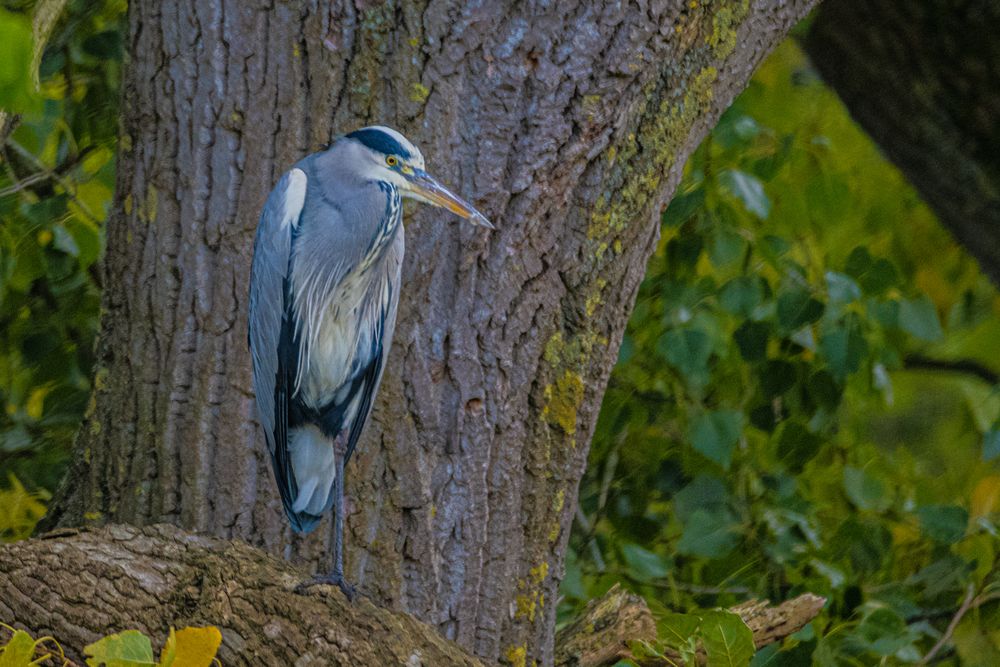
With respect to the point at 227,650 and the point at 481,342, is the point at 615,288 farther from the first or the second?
the point at 227,650

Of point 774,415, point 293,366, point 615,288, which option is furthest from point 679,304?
point 293,366

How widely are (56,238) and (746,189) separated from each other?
1104 millimetres

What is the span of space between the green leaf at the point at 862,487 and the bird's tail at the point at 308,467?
3.68ft

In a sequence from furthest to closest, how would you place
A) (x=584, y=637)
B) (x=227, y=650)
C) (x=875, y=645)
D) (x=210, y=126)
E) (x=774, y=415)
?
(x=774, y=415) → (x=875, y=645) → (x=584, y=637) → (x=210, y=126) → (x=227, y=650)

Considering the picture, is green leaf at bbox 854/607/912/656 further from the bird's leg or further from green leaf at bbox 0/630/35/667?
green leaf at bbox 0/630/35/667

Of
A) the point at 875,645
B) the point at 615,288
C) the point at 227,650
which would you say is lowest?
the point at 875,645

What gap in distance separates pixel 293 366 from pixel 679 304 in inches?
36.3

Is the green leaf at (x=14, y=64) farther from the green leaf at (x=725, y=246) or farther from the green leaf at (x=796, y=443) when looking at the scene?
the green leaf at (x=796, y=443)

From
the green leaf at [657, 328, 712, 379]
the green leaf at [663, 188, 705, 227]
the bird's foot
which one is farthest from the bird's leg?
the green leaf at [663, 188, 705, 227]

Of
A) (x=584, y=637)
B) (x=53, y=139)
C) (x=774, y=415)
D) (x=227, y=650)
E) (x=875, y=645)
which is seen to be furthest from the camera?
(x=774, y=415)

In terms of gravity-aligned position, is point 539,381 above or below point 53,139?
below

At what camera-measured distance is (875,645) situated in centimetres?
159

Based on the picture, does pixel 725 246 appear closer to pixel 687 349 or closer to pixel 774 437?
pixel 687 349

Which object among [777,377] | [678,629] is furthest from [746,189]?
[678,629]
